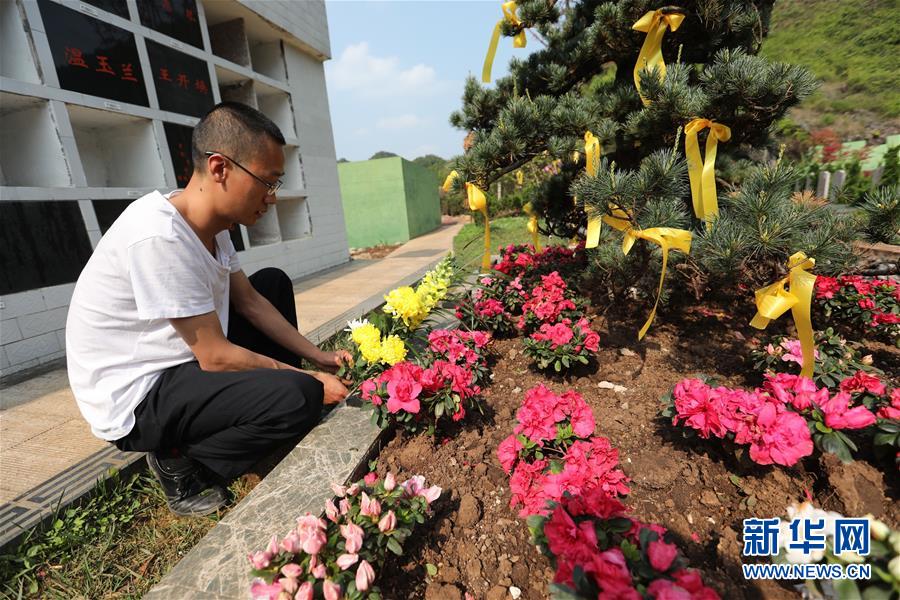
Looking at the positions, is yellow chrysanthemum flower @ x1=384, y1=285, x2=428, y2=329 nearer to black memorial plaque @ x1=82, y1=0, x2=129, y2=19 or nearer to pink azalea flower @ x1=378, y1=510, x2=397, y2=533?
pink azalea flower @ x1=378, y1=510, x2=397, y2=533

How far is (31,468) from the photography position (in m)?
1.70

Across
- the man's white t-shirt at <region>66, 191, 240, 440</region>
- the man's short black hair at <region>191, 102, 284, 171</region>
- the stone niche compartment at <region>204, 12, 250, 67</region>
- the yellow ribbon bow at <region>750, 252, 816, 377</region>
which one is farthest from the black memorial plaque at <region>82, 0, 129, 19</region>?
the yellow ribbon bow at <region>750, 252, 816, 377</region>

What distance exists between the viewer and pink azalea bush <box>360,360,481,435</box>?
1370mm

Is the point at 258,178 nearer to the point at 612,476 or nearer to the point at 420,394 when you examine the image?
the point at 420,394

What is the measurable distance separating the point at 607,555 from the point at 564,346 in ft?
3.67

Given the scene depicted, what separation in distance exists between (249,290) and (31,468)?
117cm

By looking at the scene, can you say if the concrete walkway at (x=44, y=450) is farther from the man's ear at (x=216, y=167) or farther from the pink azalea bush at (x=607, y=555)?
the pink azalea bush at (x=607, y=555)

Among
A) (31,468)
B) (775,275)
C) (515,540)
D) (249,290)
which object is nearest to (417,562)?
(515,540)

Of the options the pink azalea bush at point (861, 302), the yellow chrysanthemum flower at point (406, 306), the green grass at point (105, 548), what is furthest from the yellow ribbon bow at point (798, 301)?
the green grass at point (105, 548)

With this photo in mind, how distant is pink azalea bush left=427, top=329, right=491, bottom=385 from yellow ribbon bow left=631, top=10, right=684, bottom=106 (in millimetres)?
1319

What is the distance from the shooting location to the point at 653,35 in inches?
67.4

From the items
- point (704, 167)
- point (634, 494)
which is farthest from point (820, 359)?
point (634, 494)

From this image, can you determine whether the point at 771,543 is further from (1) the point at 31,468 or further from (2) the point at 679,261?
(1) the point at 31,468

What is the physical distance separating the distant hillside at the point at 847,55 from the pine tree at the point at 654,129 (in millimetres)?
22628
